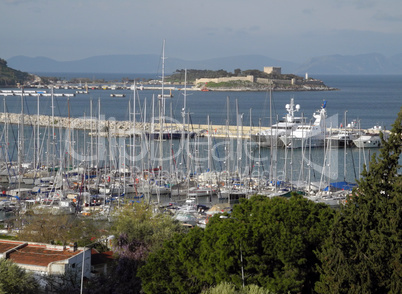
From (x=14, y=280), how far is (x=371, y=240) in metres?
6.12

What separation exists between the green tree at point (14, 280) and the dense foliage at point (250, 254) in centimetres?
204

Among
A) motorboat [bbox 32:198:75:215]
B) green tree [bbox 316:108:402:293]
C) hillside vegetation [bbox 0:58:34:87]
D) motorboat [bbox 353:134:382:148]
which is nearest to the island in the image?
hillside vegetation [bbox 0:58:34:87]

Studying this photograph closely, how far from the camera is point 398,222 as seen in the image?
1009 centimetres

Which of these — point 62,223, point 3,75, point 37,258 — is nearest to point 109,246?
point 62,223

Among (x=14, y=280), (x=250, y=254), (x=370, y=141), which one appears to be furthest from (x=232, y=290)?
(x=370, y=141)

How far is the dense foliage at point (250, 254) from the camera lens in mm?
10492

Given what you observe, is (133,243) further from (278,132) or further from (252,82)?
(252,82)

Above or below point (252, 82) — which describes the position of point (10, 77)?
above

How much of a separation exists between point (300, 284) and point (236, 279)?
3.61 ft

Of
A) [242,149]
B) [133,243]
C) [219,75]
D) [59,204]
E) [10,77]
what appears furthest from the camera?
[219,75]

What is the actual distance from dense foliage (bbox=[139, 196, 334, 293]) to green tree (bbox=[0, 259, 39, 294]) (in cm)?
204

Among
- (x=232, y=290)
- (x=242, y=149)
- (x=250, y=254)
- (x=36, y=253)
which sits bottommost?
(x=242, y=149)

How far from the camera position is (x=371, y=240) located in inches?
399

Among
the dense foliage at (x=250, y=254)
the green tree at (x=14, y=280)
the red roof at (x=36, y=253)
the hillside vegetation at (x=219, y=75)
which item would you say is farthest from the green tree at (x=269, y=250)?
the hillside vegetation at (x=219, y=75)
